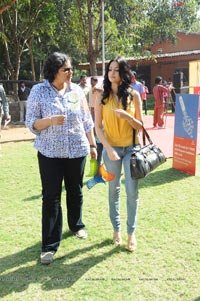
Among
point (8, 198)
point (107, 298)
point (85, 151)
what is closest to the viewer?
point (107, 298)

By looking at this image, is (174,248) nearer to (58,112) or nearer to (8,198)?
(58,112)

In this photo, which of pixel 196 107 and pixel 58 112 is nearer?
pixel 58 112

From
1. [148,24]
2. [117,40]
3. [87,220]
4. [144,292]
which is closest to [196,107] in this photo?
[87,220]

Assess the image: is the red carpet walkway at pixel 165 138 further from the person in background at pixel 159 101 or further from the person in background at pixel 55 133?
the person in background at pixel 55 133

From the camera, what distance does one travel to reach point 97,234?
3869mm

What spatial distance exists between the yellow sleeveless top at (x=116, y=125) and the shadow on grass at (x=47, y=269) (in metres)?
1.05

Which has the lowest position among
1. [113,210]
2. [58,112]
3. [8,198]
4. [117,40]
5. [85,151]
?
[8,198]

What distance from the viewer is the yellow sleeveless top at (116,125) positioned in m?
3.25

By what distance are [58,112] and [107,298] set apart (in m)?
1.55

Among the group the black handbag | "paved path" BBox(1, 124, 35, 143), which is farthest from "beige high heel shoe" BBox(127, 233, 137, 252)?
"paved path" BBox(1, 124, 35, 143)

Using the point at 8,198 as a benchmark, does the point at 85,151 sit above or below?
above

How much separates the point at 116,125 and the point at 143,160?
0.39m

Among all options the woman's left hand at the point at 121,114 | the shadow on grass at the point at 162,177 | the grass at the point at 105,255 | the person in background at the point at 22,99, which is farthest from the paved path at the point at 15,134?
the woman's left hand at the point at 121,114

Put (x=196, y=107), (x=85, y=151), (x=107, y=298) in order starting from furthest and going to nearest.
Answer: (x=196, y=107), (x=85, y=151), (x=107, y=298)
